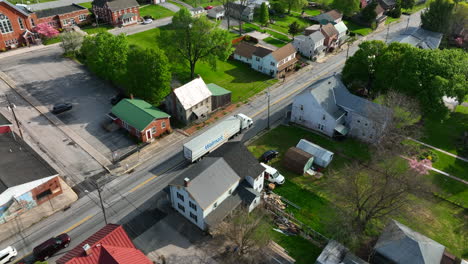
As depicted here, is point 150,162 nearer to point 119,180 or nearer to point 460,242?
point 119,180

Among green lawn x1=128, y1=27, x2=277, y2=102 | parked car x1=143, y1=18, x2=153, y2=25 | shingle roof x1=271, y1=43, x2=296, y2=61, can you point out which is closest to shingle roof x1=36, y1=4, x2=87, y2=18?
parked car x1=143, y1=18, x2=153, y2=25

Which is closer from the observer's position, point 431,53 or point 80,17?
point 431,53

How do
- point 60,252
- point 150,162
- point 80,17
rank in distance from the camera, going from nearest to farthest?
point 60,252
point 150,162
point 80,17

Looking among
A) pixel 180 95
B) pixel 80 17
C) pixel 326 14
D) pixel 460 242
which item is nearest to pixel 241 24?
pixel 326 14

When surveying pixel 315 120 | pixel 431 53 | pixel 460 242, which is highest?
pixel 431 53

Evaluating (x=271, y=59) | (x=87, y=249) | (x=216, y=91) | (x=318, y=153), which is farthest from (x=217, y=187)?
(x=271, y=59)

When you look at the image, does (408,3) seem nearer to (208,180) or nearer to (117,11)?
(117,11)
